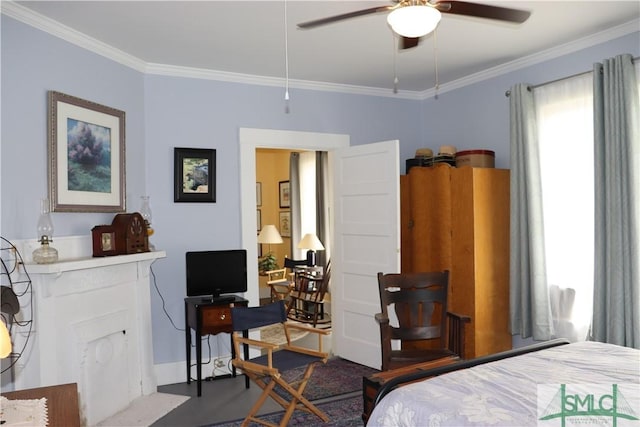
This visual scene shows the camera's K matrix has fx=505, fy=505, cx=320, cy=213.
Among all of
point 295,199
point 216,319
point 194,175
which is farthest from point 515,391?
point 295,199

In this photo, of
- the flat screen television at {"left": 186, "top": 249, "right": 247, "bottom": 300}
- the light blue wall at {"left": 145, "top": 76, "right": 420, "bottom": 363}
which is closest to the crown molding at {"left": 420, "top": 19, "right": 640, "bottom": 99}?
the light blue wall at {"left": 145, "top": 76, "right": 420, "bottom": 363}

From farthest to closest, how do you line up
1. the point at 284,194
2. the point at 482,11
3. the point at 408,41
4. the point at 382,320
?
the point at 284,194 < the point at 382,320 < the point at 408,41 < the point at 482,11

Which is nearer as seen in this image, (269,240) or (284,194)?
(269,240)

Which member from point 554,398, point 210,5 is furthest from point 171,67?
point 554,398

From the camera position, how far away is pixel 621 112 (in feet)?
11.3

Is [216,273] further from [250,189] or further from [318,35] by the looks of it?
[318,35]

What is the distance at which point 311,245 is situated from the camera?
266 inches

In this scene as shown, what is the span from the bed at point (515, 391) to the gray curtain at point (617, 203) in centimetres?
121

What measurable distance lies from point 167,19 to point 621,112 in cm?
311

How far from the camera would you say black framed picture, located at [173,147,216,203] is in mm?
4324

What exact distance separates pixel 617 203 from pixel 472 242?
1.08 m

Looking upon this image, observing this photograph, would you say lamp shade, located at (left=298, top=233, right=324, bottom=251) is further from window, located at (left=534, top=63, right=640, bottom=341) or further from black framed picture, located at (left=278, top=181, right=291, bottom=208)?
window, located at (left=534, top=63, right=640, bottom=341)

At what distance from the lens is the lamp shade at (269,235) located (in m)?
7.36

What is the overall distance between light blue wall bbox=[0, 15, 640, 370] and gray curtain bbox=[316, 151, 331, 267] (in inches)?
69.5
